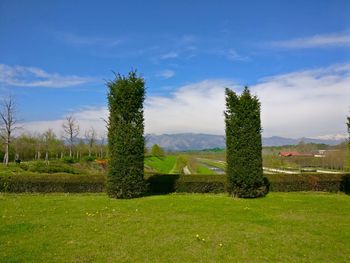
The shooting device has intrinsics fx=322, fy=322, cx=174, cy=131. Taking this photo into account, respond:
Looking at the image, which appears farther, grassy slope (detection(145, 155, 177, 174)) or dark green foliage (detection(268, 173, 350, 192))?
grassy slope (detection(145, 155, 177, 174))

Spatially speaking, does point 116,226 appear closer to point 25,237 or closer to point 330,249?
point 25,237

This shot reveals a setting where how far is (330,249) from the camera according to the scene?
24.2 ft

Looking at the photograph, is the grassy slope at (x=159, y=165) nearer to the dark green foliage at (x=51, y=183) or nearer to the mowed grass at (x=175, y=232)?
the dark green foliage at (x=51, y=183)

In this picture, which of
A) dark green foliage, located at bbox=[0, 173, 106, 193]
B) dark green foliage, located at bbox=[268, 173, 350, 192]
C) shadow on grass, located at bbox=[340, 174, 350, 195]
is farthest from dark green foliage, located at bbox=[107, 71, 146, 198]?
shadow on grass, located at bbox=[340, 174, 350, 195]

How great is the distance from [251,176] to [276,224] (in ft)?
20.6

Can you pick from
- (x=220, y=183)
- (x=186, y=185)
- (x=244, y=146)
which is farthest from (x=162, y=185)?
(x=244, y=146)

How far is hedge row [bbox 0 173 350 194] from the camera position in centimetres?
1927

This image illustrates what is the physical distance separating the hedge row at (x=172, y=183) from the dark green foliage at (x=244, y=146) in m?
2.84

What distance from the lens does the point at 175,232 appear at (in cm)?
886

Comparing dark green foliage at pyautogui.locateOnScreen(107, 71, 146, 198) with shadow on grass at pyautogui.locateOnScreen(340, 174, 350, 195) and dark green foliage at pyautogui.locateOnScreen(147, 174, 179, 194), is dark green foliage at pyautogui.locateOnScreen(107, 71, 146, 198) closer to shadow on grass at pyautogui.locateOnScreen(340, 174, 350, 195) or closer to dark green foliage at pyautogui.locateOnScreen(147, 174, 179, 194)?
dark green foliage at pyautogui.locateOnScreen(147, 174, 179, 194)

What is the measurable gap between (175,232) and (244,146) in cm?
861

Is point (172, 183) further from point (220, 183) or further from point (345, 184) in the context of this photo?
point (345, 184)

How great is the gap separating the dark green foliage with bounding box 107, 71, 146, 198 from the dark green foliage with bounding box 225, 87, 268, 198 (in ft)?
15.1

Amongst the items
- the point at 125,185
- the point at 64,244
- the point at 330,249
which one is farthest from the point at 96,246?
the point at 125,185
